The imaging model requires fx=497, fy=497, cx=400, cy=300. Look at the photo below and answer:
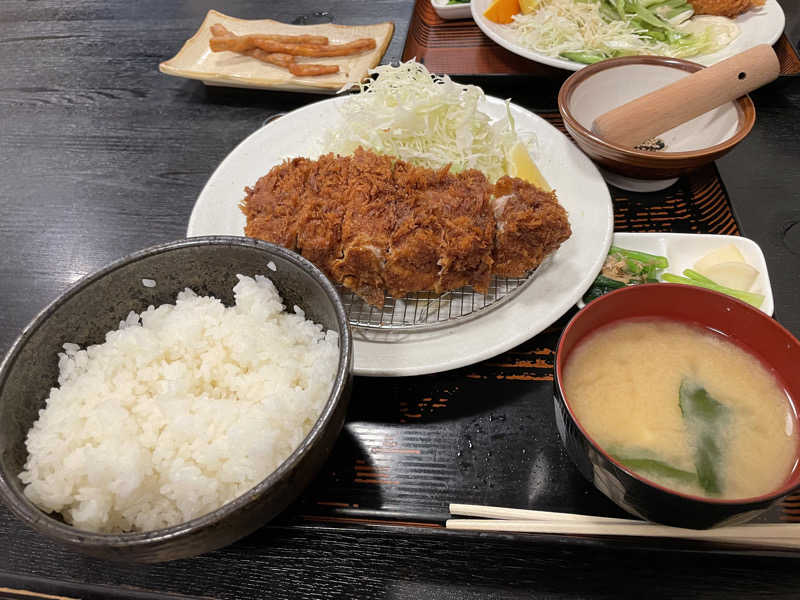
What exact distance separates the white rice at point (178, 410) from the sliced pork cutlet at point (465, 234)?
0.56m

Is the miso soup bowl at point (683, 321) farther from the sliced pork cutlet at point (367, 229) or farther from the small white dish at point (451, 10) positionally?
the small white dish at point (451, 10)

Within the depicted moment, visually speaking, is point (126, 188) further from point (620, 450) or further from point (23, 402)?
point (620, 450)

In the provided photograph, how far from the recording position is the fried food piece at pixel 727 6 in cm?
337

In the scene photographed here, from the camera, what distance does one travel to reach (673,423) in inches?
56.1

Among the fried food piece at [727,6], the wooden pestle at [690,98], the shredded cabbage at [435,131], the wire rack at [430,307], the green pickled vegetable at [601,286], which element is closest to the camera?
the wire rack at [430,307]

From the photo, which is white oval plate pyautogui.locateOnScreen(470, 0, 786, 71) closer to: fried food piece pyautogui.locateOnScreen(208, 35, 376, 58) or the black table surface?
the black table surface

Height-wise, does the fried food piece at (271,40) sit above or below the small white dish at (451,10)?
below

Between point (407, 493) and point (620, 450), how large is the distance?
27.0 inches

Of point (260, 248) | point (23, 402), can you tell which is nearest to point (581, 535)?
point (260, 248)

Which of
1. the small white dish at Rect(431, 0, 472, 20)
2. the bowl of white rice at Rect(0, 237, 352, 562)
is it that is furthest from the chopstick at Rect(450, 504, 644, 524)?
the small white dish at Rect(431, 0, 472, 20)

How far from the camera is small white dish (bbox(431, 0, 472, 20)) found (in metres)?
3.74

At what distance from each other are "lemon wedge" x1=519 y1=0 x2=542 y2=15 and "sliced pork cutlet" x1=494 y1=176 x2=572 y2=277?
2308 mm

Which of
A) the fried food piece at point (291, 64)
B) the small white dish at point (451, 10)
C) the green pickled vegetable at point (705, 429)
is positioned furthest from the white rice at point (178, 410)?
the small white dish at point (451, 10)

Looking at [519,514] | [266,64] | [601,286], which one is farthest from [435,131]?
[519,514]
